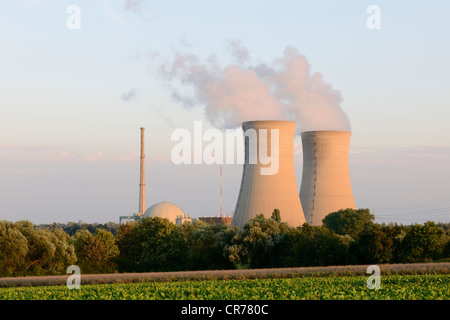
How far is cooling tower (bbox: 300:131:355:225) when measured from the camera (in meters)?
44.6

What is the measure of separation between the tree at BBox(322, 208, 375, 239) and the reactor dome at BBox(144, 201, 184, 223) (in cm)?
2152

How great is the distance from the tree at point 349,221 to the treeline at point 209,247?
→ 55.3 feet

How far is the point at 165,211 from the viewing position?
7362cm

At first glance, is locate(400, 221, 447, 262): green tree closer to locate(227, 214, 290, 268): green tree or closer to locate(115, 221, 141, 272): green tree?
locate(227, 214, 290, 268): green tree

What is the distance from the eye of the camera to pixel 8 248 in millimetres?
31297

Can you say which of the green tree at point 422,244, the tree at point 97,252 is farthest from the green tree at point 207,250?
the green tree at point 422,244

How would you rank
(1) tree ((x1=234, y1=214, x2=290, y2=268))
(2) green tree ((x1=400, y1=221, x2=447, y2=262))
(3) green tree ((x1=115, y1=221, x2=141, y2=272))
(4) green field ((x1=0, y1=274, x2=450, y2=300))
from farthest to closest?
(3) green tree ((x1=115, y1=221, x2=141, y2=272)) < (1) tree ((x1=234, y1=214, x2=290, y2=268)) < (2) green tree ((x1=400, y1=221, x2=447, y2=262)) < (4) green field ((x1=0, y1=274, x2=450, y2=300))

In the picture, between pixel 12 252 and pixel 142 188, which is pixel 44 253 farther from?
pixel 142 188

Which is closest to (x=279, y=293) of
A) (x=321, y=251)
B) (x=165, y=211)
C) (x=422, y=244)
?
(x=321, y=251)

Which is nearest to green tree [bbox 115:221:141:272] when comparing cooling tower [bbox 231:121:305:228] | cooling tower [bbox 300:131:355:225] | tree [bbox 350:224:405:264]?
cooling tower [bbox 231:121:305:228]
